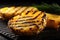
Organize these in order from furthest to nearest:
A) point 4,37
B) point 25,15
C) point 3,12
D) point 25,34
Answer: point 3,12, point 25,15, point 4,37, point 25,34

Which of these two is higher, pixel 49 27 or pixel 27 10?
pixel 27 10

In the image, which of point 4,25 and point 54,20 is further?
point 4,25

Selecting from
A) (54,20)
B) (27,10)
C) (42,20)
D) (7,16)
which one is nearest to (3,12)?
(7,16)

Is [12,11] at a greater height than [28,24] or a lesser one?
greater

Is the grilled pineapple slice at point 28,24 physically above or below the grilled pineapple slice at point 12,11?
below

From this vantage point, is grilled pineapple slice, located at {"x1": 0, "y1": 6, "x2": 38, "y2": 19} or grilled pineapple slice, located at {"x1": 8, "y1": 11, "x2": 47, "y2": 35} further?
grilled pineapple slice, located at {"x1": 0, "y1": 6, "x2": 38, "y2": 19}

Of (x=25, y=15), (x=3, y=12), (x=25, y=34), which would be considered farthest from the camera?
(x=3, y=12)

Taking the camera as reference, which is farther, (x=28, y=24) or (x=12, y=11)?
(x=12, y=11)

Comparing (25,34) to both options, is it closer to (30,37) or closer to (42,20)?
(30,37)

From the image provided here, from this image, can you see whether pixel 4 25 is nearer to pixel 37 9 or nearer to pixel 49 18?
pixel 37 9

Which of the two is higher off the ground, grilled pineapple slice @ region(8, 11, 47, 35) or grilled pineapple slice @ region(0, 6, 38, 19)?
grilled pineapple slice @ region(0, 6, 38, 19)

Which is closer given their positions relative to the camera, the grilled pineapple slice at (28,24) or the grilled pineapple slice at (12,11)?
the grilled pineapple slice at (28,24)
